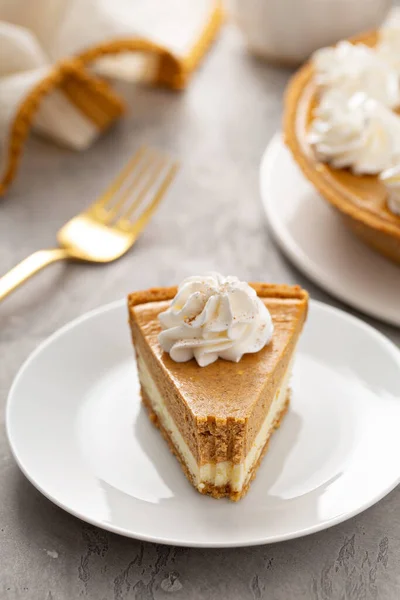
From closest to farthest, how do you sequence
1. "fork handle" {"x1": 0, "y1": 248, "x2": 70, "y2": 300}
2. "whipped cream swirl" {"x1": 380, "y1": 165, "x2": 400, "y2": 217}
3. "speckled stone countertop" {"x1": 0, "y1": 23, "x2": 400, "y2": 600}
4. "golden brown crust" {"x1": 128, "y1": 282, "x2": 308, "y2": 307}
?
"speckled stone countertop" {"x1": 0, "y1": 23, "x2": 400, "y2": 600}, "golden brown crust" {"x1": 128, "y1": 282, "x2": 308, "y2": 307}, "whipped cream swirl" {"x1": 380, "y1": 165, "x2": 400, "y2": 217}, "fork handle" {"x1": 0, "y1": 248, "x2": 70, "y2": 300}

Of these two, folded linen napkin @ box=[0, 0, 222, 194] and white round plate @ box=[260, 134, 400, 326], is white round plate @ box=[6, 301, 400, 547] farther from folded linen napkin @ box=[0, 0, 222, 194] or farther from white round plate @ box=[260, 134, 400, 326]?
folded linen napkin @ box=[0, 0, 222, 194]

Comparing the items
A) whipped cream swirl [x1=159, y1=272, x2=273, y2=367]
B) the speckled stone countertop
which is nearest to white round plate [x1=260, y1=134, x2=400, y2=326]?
the speckled stone countertop

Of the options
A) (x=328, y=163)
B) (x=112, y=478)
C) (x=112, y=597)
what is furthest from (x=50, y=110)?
(x=112, y=597)

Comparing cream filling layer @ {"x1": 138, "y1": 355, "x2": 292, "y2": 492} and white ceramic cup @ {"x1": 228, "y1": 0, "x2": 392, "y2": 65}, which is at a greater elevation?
white ceramic cup @ {"x1": 228, "y1": 0, "x2": 392, "y2": 65}

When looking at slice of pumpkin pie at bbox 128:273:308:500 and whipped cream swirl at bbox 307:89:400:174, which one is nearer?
slice of pumpkin pie at bbox 128:273:308:500

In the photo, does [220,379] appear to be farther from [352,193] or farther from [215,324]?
[352,193]

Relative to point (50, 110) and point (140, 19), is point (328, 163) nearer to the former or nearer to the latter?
point (50, 110)
